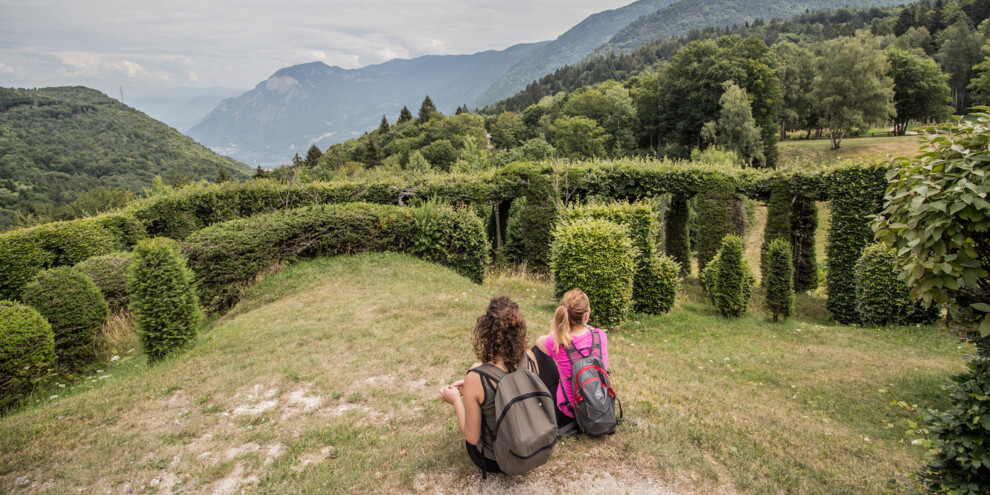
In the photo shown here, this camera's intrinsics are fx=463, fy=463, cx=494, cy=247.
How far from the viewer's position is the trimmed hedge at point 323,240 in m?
11.7

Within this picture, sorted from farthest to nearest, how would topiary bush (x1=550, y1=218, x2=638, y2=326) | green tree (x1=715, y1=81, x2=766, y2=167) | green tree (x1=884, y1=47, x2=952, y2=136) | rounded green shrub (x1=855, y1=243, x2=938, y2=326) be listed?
green tree (x1=884, y1=47, x2=952, y2=136) < green tree (x1=715, y1=81, x2=766, y2=167) < rounded green shrub (x1=855, y1=243, x2=938, y2=326) < topiary bush (x1=550, y1=218, x2=638, y2=326)

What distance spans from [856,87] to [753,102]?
956cm

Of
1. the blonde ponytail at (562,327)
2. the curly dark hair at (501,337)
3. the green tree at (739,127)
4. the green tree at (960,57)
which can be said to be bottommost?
the blonde ponytail at (562,327)

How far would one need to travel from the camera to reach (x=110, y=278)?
10961mm

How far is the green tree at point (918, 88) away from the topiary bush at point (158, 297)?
66.0 m

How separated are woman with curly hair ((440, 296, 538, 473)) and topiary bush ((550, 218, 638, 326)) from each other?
24.6 ft

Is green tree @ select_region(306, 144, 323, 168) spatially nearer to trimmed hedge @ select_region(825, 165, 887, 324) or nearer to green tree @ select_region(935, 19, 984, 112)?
trimmed hedge @ select_region(825, 165, 887, 324)

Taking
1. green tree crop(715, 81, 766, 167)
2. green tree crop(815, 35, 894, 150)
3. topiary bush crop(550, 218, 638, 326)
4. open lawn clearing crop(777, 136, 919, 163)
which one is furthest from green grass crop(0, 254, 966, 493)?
green tree crop(815, 35, 894, 150)

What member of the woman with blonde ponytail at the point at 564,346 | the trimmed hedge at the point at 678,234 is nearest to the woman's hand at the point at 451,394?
the woman with blonde ponytail at the point at 564,346

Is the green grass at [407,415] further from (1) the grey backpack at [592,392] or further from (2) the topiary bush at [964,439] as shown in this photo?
(2) the topiary bush at [964,439]

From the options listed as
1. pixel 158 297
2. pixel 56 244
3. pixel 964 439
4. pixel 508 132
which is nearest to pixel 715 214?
pixel 964 439

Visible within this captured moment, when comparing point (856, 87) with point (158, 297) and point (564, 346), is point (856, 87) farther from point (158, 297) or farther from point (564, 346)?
point (158, 297)

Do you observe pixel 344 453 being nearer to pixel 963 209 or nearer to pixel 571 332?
pixel 571 332

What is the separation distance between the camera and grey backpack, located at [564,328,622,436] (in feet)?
15.0
